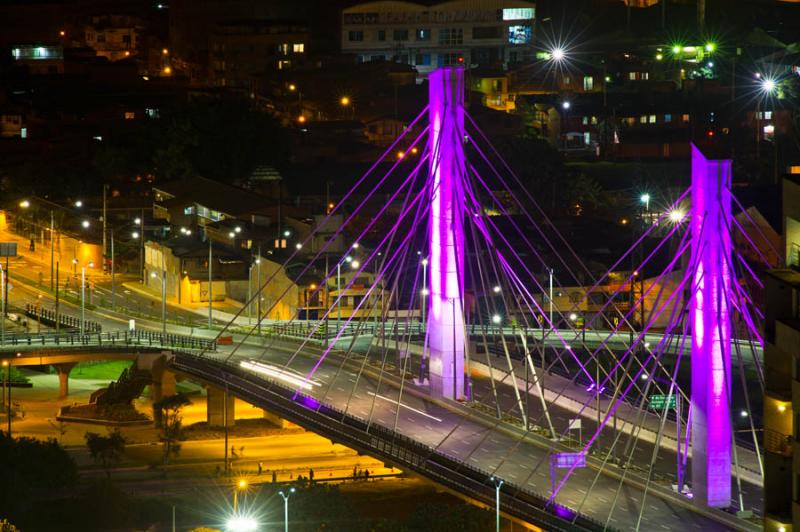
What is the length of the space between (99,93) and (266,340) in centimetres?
5981

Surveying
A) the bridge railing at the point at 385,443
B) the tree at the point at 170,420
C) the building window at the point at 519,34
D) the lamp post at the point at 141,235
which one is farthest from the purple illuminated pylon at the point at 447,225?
the building window at the point at 519,34

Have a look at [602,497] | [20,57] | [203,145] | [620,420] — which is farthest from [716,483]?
[20,57]

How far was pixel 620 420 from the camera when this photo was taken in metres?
71.1

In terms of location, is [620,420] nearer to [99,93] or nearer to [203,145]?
[203,145]

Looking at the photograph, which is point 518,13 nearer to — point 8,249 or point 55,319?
point 8,249

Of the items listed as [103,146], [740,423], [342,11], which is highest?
[342,11]

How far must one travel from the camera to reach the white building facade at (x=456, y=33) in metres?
148

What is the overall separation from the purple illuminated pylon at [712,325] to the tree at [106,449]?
2438cm

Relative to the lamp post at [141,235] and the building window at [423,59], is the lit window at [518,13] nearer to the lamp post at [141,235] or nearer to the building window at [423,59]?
the building window at [423,59]

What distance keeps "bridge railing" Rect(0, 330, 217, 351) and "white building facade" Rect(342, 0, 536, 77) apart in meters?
64.2

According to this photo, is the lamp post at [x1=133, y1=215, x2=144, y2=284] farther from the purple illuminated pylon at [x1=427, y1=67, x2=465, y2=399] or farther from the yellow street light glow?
the purple illuminated pylon at [x1=427, y1=67, x2=465, y2=399]

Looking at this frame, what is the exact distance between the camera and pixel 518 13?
488 ft

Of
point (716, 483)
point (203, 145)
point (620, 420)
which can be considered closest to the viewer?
point (716, 483)

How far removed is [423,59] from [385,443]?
86.9 metres
